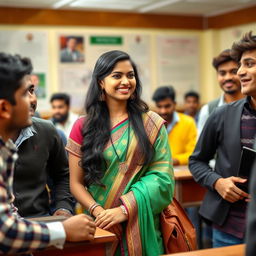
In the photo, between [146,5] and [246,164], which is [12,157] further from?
[146,5]

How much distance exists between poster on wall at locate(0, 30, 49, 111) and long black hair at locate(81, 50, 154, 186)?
15.2 ft

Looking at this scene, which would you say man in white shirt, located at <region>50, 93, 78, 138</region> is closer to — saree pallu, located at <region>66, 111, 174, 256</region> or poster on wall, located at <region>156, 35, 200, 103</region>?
poster on wall, located at <region>156, 35, 200, 103</region>

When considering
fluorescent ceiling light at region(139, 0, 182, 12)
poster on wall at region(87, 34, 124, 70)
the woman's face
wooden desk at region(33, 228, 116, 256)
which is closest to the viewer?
wooden desk at region(33, 228, 116, 256)

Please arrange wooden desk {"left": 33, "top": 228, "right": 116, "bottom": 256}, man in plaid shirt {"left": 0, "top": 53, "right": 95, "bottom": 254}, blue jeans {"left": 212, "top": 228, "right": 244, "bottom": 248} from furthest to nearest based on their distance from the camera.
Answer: blue jeans {"left": 212, "top": 228, "right": 244, "bottom": 248}
wooden desk {"left": 33, "top": 228, "right": 116, "bottom": 256}
man in plaid shirt {"left": 0, "top": 53, "right": 95, "bottom": 254}

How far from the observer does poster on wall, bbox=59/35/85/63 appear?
711cm

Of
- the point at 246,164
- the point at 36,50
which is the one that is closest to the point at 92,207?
the point at 246,164

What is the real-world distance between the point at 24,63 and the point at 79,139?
2.67 ft

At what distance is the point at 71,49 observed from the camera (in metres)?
7.16

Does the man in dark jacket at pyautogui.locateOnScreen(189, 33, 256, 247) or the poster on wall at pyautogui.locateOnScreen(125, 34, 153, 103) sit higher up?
the poster on wall at pyautogui.locateOnScreen(125, 34, 153, 103)

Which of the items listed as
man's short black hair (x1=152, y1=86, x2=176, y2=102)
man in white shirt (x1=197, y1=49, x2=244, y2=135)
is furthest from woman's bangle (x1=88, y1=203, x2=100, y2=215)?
man's short black hair (x1=152, y1=86, x2=176, y2=102)

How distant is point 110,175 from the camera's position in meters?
2.23

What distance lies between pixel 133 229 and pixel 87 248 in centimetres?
44

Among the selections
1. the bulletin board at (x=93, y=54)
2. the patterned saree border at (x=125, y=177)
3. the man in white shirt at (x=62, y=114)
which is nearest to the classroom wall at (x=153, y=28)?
the bulletin board at (x=93, y=54)

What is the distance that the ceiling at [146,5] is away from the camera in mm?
6672
